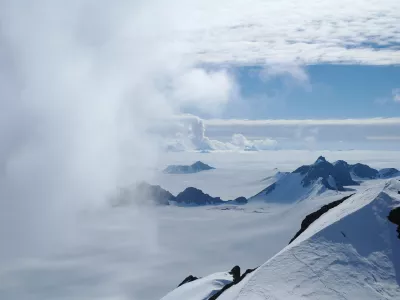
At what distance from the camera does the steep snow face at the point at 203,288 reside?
257 feet

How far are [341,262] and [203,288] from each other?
30.0m

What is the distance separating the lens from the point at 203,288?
81.3m

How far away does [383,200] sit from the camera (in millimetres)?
69562

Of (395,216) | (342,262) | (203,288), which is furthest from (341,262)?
(203,288)

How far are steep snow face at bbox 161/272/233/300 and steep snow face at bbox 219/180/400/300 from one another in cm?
1502

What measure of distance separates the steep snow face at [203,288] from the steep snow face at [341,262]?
15016mm

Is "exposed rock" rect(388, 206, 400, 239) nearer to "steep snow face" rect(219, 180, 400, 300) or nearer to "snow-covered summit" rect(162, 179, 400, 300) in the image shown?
"snow-covered summit" rect(162, 179, 400, 300)

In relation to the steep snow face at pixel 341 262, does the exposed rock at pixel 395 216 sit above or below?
above

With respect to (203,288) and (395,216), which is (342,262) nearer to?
(395,216)

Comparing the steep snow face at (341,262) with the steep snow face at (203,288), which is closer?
the steep snow face at (341,262)

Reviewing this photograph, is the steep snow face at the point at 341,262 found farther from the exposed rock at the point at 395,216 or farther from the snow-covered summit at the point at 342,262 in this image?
the exposed rock at the point at 395,216

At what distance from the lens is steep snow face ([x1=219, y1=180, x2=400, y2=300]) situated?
54.8 metres

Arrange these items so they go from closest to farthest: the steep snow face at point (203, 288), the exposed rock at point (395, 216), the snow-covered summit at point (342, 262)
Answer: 1. the snow-covered summit at point (342, 262)
2. the exposed rock at point (395, 216)
3. the steep snow face at point (203, 288)

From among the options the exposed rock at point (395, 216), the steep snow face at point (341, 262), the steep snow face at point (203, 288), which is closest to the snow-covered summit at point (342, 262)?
the steep snow face at point (341, 262)
